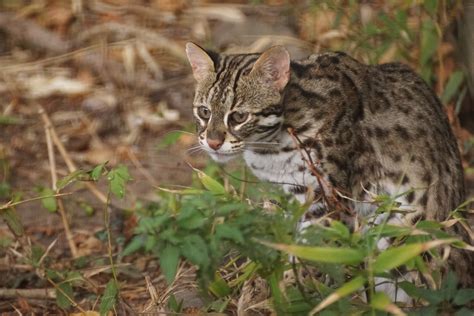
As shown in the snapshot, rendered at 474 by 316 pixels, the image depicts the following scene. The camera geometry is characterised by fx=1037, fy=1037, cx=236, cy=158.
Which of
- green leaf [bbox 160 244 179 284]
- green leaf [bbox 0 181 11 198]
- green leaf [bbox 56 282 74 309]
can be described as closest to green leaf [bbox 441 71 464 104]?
green leaf [bbox 0 181 11 198]

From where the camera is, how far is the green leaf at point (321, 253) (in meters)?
3.53

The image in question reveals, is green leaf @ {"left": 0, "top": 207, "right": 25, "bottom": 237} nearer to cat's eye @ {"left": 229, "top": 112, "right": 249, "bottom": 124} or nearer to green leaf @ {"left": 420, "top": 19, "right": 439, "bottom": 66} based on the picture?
cat's eye @ {"left": 229, "top": 112, "right": 249, "bottom": 124}

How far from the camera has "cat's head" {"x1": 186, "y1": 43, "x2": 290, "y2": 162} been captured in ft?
16.1

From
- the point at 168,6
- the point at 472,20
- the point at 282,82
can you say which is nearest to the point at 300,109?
the point at 282,82

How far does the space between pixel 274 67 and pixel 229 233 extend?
61.2 inches

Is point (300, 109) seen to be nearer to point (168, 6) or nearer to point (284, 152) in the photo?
point (284, 152)

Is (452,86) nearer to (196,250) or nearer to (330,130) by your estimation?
(330,130)

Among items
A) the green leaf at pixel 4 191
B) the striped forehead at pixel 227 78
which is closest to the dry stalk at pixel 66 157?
the green leaf at pixel 4 191

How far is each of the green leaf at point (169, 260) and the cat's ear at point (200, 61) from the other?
1.71 meters

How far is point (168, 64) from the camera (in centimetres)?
848

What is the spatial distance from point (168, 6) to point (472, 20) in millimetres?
3407

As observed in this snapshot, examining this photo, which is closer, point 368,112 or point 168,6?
point 368,112

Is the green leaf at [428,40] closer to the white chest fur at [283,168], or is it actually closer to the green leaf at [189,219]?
the white chest fur at [283,168]

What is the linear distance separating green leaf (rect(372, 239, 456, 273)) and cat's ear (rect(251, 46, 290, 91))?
1.46 meters
